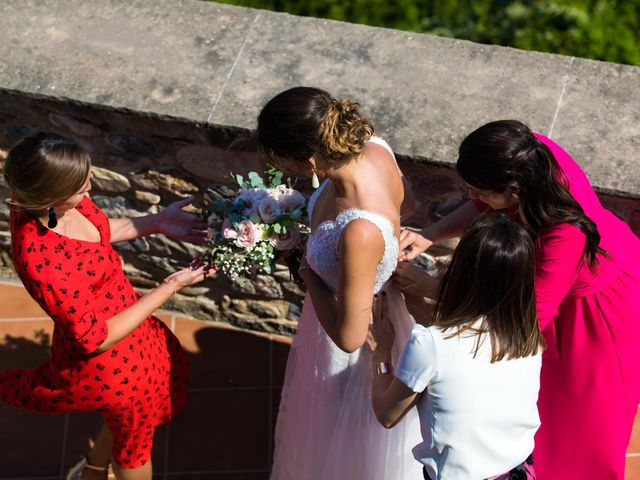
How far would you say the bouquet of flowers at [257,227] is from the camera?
10.9ft

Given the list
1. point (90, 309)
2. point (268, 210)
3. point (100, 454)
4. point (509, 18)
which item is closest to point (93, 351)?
point (90, 309)

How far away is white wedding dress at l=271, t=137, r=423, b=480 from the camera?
11.3 ft

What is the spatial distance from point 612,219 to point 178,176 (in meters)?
1.72

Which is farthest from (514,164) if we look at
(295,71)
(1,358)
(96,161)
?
(1,358)

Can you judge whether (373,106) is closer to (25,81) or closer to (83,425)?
(25,81)

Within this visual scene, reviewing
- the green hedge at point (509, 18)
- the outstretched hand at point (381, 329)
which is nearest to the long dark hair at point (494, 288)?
the outstretched hand at point (381, 329)

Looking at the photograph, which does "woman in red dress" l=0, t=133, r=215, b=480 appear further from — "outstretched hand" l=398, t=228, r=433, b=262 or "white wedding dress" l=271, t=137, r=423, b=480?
"outstretched hand" l=398, t=228, r=433, b=262

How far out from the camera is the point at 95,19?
4.08 meters

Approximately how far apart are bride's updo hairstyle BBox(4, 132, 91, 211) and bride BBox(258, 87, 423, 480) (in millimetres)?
605

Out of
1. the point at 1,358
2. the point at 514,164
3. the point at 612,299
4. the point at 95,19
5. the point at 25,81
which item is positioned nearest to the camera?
the point at 514,164

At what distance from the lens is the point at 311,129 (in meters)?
2.86

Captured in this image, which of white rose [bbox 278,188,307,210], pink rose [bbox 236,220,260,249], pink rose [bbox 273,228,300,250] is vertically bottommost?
pink rose [bbox 273,228,300,250]

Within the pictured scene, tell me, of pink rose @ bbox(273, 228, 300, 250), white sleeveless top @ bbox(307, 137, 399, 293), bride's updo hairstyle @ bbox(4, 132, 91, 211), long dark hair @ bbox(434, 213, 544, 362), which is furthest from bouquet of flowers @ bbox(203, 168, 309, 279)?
long dark hair @ bbox(434, 213, 544, 362)

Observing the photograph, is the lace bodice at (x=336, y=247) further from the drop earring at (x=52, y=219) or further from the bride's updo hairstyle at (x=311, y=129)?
the drop earring at (x=52, y=219)
